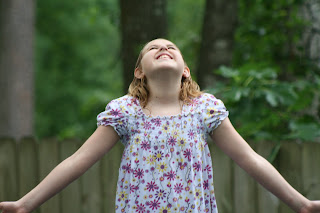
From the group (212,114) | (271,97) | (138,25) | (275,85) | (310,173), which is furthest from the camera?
(138,25)

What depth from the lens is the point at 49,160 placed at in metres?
3.72

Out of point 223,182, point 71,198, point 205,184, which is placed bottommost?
point 71,198

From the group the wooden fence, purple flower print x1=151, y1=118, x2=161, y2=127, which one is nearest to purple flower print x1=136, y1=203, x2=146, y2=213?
purple flower print x1=151, y1=118, x2=161, y2=127

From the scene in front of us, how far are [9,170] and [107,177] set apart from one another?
2.87 ft

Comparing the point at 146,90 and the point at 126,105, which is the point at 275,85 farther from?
the point at 126,105

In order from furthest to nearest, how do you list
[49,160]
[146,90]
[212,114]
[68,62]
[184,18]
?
1. [68,62]
2. [184,18]
3. [49,160]
4. [146,90]
5. [212,114]

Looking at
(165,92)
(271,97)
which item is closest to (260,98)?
(271,97)

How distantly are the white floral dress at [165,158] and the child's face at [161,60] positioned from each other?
18 cm

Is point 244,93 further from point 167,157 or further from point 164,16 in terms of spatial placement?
point 164,16

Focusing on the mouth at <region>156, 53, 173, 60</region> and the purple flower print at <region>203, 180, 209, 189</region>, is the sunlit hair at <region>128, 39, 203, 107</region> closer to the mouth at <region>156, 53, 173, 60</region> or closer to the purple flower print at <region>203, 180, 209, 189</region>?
the mouth at <region>156, 53, 173, 60</region>

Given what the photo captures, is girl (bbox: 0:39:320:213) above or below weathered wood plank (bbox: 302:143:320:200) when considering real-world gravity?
above

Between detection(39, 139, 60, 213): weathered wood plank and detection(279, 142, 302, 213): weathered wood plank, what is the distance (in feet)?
6.15

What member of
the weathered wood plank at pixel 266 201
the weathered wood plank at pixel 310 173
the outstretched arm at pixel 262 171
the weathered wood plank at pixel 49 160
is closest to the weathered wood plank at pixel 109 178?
the weathered wood plank at pixel 49 160

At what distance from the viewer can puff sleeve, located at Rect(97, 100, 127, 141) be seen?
2014 mm
